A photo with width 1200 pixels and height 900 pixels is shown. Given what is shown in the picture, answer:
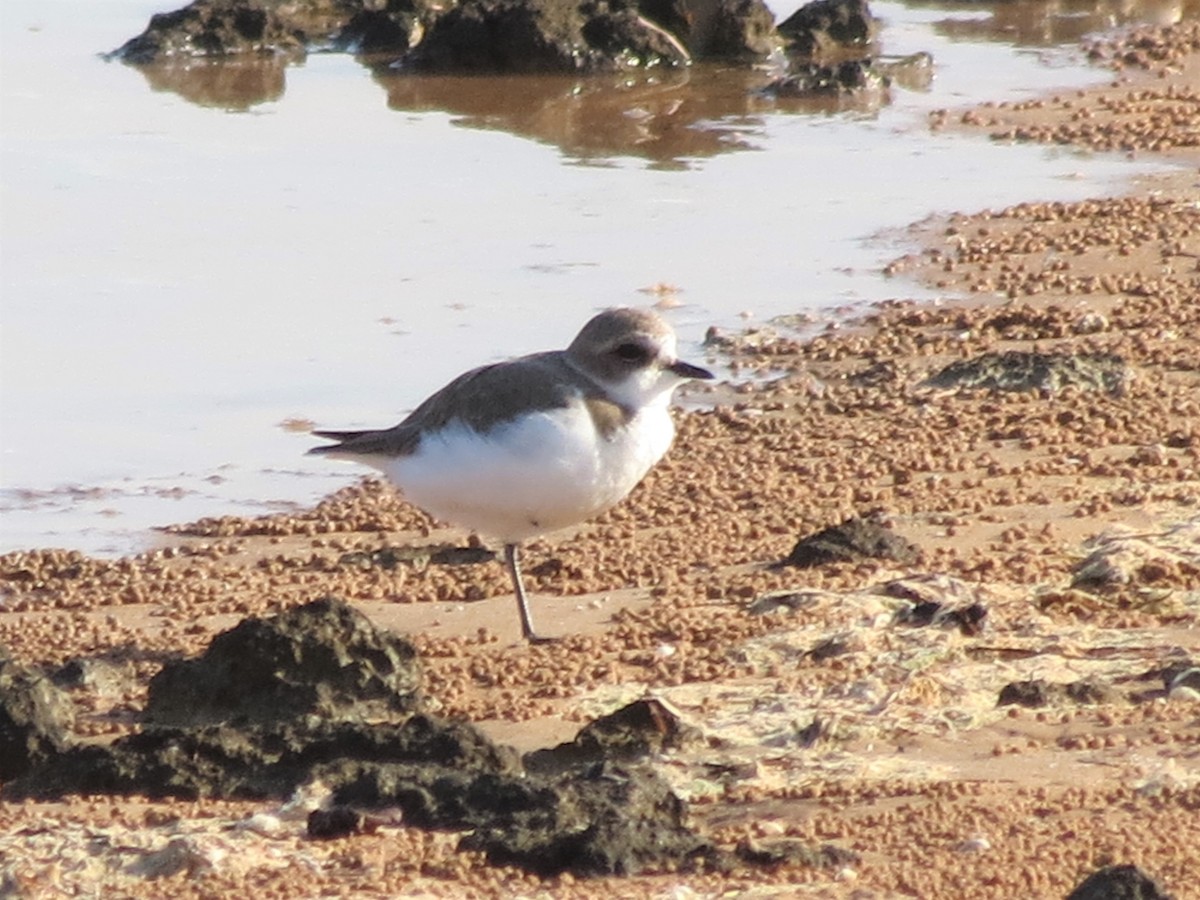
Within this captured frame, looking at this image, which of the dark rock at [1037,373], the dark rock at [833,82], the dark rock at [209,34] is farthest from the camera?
the dark rock at [209,34]

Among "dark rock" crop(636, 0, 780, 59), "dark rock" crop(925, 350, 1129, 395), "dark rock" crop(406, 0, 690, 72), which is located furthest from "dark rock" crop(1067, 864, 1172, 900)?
"dark rock" crop(636, 0, 780, 59)

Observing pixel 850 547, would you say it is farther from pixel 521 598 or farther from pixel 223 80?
pixel 223 80

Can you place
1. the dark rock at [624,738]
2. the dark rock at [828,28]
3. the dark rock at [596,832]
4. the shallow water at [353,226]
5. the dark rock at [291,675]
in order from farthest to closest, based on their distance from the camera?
the dark rock at [828,28]
the shallow water at [353,226]
the dark rock at [291,675]
the dark rock at [624,738]
the dark rock at [596,832]

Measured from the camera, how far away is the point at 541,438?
564cm

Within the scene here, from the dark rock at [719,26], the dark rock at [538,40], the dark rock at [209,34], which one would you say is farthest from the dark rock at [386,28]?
the dark rock at [719,26]

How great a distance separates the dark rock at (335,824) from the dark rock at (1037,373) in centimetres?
409

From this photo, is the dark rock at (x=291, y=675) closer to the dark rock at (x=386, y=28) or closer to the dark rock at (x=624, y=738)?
the dark rock at (x=624, y=738)

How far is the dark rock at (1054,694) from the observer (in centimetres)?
480

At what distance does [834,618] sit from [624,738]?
97 centimetres

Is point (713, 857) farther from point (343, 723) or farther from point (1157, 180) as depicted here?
point (1157, 180)

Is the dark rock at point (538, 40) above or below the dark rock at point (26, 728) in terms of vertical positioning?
above

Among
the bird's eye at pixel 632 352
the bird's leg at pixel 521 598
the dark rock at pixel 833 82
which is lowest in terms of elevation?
the bird's leg at pixel 521 598

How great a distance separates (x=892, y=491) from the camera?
6820 millimetres

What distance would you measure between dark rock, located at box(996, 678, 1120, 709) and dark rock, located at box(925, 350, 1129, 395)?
2951mm
